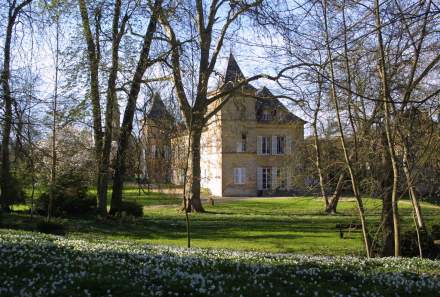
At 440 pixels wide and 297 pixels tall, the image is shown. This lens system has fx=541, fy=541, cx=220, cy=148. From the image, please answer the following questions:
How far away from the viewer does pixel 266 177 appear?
199ft

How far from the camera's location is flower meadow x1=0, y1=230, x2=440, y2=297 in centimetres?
641

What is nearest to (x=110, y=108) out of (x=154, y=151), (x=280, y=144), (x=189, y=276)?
(x=154, y=151)

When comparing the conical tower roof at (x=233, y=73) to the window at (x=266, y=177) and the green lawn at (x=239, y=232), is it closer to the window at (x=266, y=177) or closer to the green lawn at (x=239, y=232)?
the green lawn at (x=239, y=232)

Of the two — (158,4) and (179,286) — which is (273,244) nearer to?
(158,4)

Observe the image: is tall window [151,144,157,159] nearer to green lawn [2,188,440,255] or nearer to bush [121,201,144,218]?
green lawn [2,188,440,255]

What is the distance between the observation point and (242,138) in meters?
59.8

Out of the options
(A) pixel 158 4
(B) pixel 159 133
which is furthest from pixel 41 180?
(A) pixel 158 4

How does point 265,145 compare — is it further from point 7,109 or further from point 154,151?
point 7,109

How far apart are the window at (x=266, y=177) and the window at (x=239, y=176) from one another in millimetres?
2607

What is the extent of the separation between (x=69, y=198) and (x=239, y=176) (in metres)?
33.4

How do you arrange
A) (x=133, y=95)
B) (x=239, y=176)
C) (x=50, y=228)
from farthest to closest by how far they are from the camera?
(x=239, y=176)
(x=133, y=95)
(x=50, y=228)

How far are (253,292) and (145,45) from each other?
15718 millimetres

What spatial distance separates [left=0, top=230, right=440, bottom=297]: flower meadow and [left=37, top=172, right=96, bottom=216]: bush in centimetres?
1808

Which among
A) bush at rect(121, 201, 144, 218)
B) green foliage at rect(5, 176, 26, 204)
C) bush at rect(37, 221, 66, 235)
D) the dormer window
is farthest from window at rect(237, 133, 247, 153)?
bush at rect(37, 221, 66, 235)
